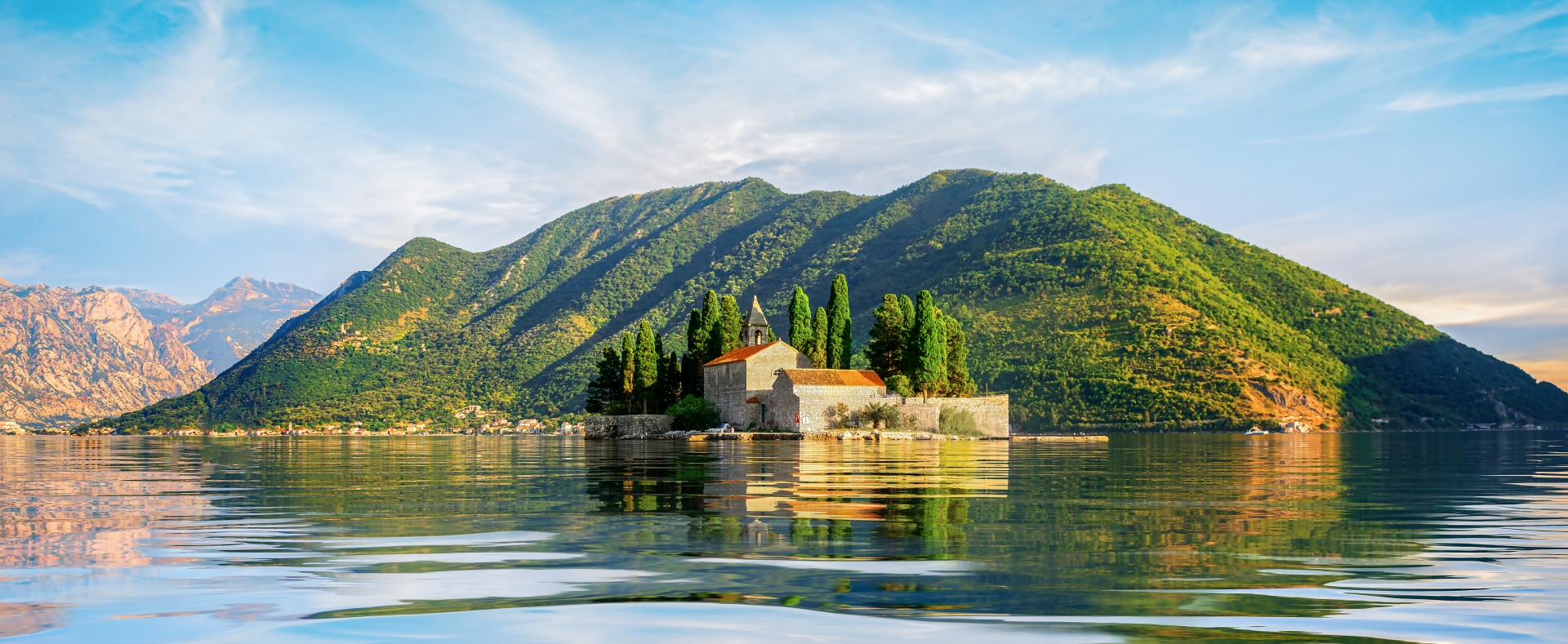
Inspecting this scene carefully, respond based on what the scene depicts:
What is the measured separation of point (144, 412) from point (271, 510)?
170089 mm

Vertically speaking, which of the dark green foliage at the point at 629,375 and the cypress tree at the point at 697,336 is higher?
the cypress tree at the point at 697,336

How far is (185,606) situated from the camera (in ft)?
18.8

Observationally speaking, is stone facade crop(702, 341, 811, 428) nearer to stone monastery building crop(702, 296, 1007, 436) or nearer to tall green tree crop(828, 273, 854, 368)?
stone monastery building crop(702, 296, 1007, 436)

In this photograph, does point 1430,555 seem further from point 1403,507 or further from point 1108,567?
point 1403,507

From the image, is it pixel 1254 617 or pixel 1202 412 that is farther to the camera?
pixel 1202 412

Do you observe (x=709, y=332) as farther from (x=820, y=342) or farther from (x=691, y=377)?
(x=820, y=342)

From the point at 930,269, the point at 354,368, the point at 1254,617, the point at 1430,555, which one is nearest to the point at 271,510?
the point at 1254,617

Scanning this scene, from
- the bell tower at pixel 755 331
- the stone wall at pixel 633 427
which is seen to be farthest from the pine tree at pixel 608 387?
the bell tower at pixel 755 331

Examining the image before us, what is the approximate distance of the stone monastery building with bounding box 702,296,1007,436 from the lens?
6247 cm

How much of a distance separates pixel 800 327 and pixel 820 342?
5.99 ft

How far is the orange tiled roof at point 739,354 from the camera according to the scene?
67.1m

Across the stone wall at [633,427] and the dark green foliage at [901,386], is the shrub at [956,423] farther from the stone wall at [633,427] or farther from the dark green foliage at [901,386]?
the stone wall at [633,427]

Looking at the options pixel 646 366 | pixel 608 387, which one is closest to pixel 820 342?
pixel 646 366

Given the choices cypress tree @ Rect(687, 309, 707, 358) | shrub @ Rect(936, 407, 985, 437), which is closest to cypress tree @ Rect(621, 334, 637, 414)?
cypress tree @ Rect(687, 309, 707, 358)
